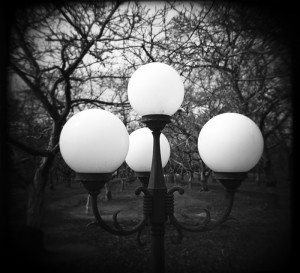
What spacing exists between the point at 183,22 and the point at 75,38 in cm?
203

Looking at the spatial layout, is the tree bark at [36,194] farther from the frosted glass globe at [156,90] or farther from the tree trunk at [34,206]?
the frosted glass globe at [156,90]

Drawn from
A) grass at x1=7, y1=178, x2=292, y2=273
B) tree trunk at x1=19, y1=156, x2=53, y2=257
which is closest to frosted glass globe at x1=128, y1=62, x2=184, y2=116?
tree trunk at x1=19, y1=156, x2=53, y2=257

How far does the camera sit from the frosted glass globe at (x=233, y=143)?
113 cm

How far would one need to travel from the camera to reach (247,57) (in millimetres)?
5672

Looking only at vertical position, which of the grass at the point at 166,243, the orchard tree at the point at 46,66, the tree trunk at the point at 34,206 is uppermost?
the orchard tree at the point at 46,66

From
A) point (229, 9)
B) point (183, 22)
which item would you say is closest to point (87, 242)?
point (183, 22)

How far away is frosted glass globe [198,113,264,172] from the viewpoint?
1.13 meters

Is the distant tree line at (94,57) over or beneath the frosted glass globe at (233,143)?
over

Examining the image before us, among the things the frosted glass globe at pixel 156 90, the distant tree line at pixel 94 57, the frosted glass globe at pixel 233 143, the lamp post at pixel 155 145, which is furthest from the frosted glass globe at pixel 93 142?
the distant tree line at pixel 94 57

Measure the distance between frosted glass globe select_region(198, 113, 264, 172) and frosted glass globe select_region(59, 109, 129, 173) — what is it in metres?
0.43

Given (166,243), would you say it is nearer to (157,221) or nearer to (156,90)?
(157,221)

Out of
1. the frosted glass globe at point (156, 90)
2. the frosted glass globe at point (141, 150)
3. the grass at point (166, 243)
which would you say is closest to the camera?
the frosted glass globe at point (156, 90)

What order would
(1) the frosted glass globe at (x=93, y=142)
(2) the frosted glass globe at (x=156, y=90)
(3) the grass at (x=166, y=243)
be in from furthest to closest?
(3) the grass at (x=166, y=243)
(2) the frosted glass globe at (x=156, y=90)
(1) the frosted glass globe at (x=93, y=142)

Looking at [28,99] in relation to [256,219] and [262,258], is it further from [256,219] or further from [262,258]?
[256,219]
